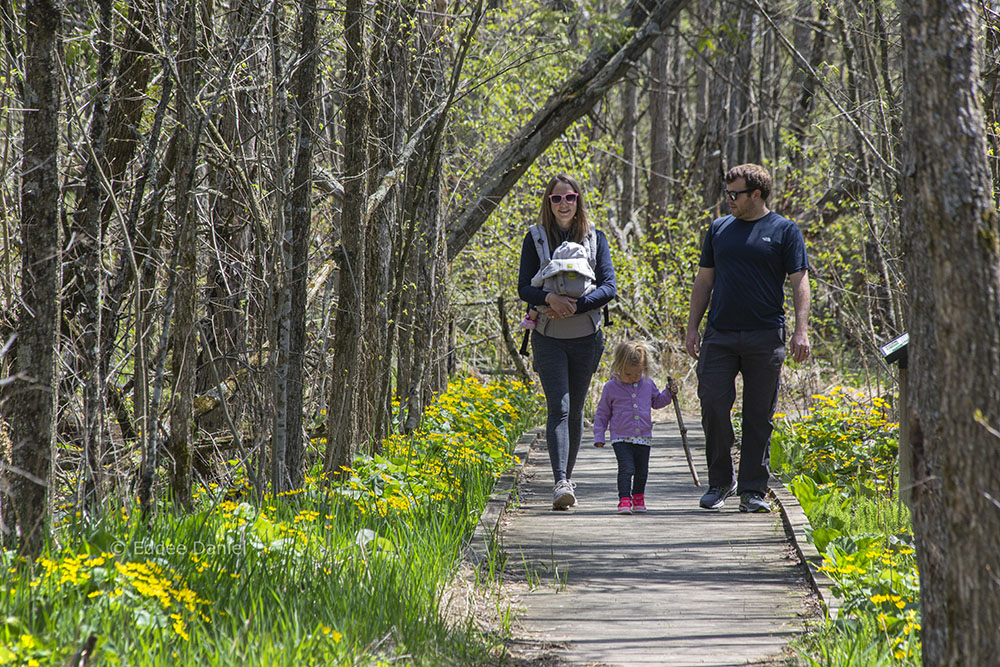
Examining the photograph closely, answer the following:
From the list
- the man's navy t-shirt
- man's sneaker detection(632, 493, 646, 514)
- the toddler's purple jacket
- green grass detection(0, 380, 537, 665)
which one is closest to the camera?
green grass detection(0, 380, 537, 665)

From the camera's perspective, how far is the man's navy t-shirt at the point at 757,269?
5.66m

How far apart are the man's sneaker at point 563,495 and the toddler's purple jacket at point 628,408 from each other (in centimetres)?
33

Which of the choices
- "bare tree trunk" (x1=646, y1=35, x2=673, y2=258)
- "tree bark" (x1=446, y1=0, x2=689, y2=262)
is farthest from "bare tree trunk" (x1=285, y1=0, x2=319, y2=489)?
"bare tree trunk" (x1=646, y1=35, x2=673, y2=258)

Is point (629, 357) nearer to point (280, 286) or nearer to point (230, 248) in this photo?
point (280, 286)

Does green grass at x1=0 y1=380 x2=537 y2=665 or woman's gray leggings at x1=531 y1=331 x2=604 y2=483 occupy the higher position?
woman's gray leggings at x1=531 y1=331 x2=604 y2=483

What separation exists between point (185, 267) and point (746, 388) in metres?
3.24

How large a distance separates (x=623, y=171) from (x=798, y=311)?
63.5ft

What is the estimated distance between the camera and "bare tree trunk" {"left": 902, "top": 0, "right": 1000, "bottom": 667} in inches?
99.0

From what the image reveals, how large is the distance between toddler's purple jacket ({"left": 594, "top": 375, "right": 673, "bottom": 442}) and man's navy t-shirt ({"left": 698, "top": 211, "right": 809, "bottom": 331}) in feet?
2.17

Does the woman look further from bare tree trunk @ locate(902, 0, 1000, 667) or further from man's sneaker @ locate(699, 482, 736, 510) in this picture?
bare tree trunk @ locate(902, 0, 1000, 667)

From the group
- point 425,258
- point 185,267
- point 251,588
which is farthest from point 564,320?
point 425,258

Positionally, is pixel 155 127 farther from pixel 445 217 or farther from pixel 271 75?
pixel 445 217

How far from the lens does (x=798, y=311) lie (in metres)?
5.66

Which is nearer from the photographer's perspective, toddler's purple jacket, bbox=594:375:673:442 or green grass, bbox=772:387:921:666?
green grass, bbox=772:387:921:666
